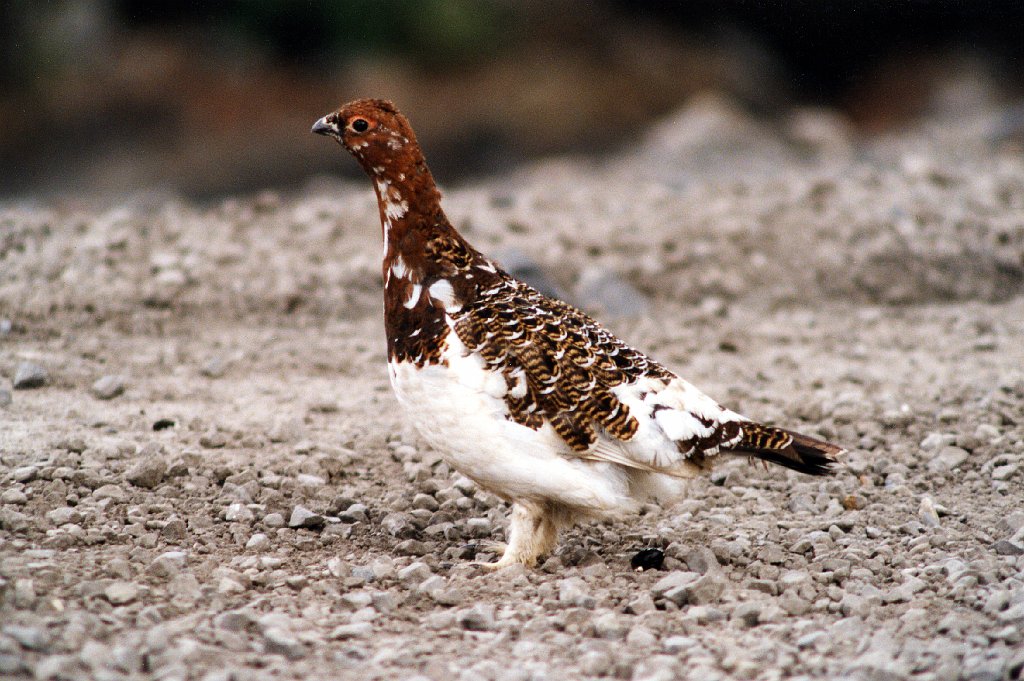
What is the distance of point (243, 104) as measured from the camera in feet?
65.4

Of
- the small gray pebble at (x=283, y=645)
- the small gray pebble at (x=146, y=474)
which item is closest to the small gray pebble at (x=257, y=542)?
the small gray pebble at (x=146, y=474)

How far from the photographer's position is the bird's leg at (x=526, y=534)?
16.2 feet

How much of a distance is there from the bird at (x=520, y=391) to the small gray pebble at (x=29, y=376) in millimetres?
2748

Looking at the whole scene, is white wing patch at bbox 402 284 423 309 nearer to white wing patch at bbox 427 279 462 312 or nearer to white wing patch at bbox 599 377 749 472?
white wing patch at bbox 427 279 462 312

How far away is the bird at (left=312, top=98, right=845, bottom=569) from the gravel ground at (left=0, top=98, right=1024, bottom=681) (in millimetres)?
398

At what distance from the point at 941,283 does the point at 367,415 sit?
526 centimetres

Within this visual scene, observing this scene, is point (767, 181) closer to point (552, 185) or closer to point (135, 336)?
point (552, 185)

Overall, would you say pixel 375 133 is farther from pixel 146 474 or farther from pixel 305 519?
pixel 146 474

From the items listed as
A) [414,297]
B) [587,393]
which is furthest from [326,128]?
[587,393]

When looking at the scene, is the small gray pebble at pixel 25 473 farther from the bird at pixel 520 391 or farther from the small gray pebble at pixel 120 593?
the bird at pixel 520 391

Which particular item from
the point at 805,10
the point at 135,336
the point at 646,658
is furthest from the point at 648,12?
the point at 646,658

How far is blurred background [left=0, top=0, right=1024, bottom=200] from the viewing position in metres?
18.7

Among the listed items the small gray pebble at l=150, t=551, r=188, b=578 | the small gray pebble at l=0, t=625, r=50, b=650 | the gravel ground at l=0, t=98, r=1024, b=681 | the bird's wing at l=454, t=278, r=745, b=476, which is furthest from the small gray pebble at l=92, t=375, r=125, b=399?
the small gray pebble at l=0, t=625, r=50, b=650

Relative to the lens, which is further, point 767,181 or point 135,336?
point 767,181
